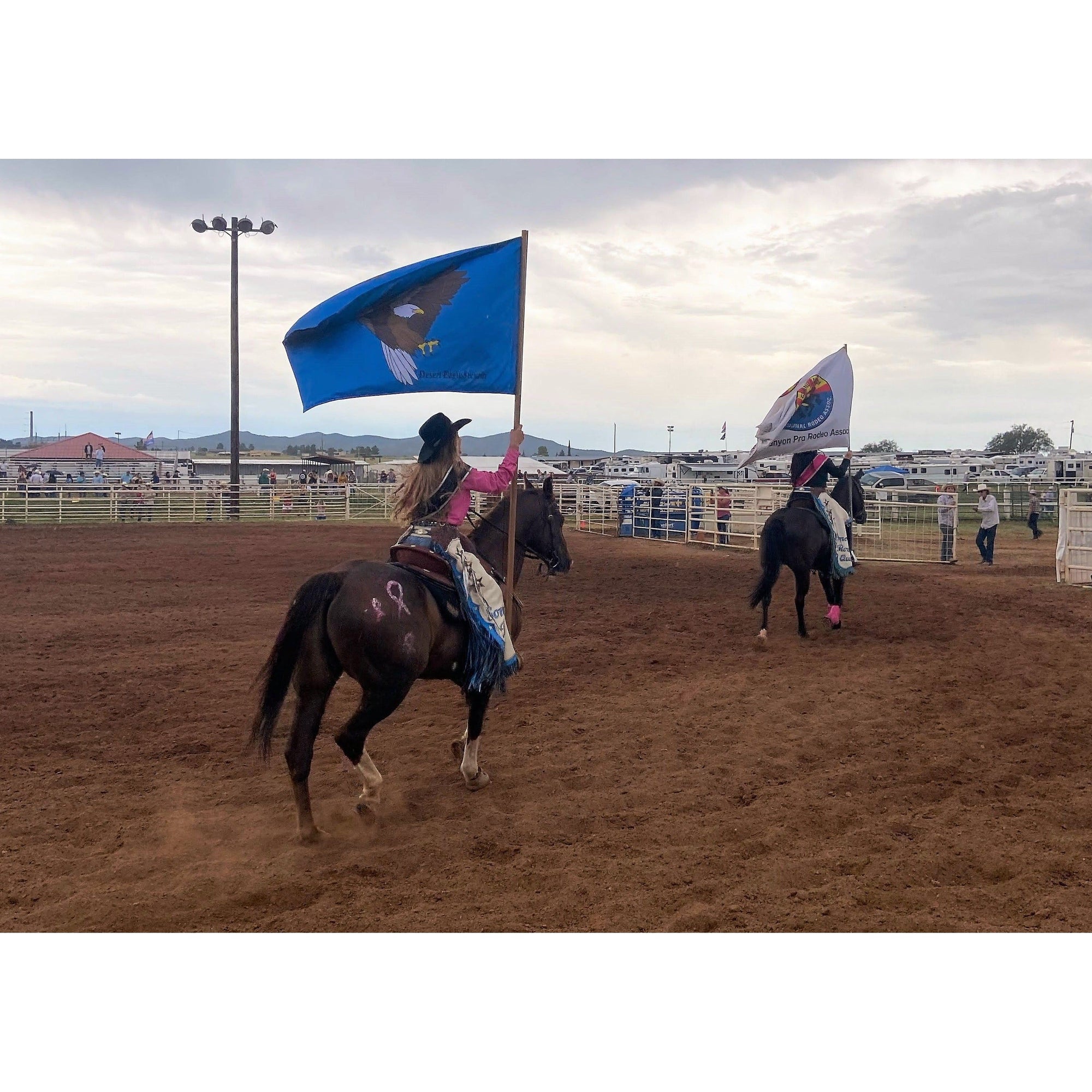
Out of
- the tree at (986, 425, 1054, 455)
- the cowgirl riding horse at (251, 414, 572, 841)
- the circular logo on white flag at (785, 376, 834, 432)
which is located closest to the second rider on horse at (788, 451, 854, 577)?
the circular logo on white flag at (785, 376, 834, 432)

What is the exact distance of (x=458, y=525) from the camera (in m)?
5.23

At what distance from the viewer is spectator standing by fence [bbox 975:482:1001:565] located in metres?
17.1

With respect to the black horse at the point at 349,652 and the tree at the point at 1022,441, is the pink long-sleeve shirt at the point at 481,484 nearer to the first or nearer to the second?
the black horse at the point at 349,652

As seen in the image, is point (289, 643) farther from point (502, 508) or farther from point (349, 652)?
point (502, 508)

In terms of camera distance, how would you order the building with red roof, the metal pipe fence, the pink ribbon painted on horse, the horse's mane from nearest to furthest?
the pink ribbon painted on horse, the horse's mane, the metal pipe fence, the building with red roof

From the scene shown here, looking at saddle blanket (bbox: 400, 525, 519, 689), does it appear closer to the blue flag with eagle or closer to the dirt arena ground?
the dirt arena ground

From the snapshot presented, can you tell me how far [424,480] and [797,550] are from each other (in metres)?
5.86

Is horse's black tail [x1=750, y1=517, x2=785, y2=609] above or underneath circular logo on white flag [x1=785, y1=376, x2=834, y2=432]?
underneath

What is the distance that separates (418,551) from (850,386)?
7.30 meters

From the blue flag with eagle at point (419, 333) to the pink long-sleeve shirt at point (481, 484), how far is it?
0.82m

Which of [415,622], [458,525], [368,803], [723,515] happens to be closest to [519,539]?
[458,525]

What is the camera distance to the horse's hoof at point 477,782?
17.7 ft

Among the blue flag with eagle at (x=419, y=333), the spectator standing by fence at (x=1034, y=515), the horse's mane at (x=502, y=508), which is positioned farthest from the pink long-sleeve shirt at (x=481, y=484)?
the spectator standing by fence at (x=1034, y=515)

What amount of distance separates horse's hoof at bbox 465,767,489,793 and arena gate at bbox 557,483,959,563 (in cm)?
1470
